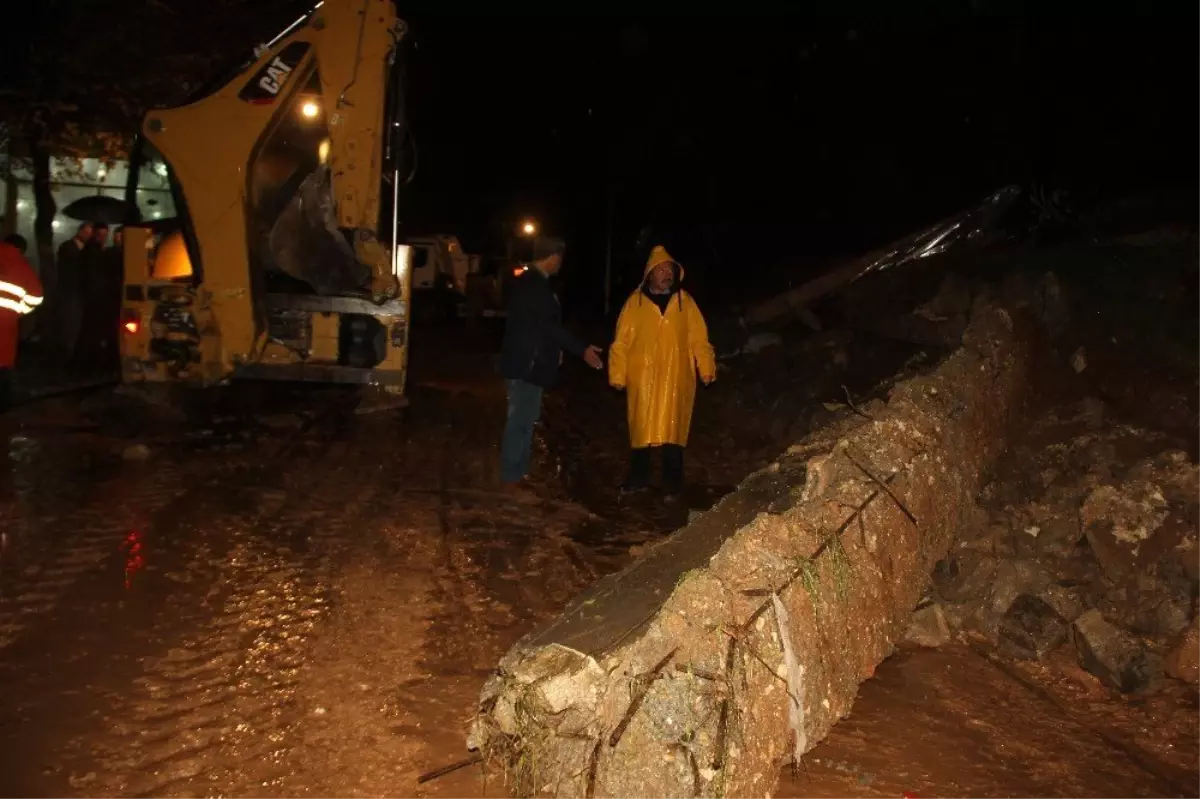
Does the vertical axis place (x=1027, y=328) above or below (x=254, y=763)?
above

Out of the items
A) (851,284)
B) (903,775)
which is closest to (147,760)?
(903,775)

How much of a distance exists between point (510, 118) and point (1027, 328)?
32.9 metres

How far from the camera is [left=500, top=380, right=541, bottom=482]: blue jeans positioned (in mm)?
7285

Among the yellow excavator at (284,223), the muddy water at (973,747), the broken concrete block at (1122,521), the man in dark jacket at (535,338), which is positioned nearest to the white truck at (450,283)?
the yellow excavator at (284,223)

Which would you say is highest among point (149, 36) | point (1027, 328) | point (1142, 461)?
point (149, 36)

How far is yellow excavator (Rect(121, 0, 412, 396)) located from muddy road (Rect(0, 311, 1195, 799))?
1.12m

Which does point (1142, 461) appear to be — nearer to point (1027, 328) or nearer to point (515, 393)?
point (1027, 328)

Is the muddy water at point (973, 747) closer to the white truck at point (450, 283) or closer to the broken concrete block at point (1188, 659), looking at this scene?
the broken concrete block at point (1188, 659)

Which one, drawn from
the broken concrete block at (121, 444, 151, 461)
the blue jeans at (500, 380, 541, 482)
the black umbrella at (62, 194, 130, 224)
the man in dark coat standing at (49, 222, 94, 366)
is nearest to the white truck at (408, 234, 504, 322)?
the black umbrella at (62, 194, 130, 224)

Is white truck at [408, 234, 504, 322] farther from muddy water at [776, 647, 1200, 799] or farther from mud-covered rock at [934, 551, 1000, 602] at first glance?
muddy water at [776, 647, 1200, 799]

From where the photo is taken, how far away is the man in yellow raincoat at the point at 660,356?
23.6ft

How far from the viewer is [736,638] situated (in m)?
3.26

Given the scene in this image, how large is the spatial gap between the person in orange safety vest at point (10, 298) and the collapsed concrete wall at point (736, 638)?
660cm

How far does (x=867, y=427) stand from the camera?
523 centimetres
